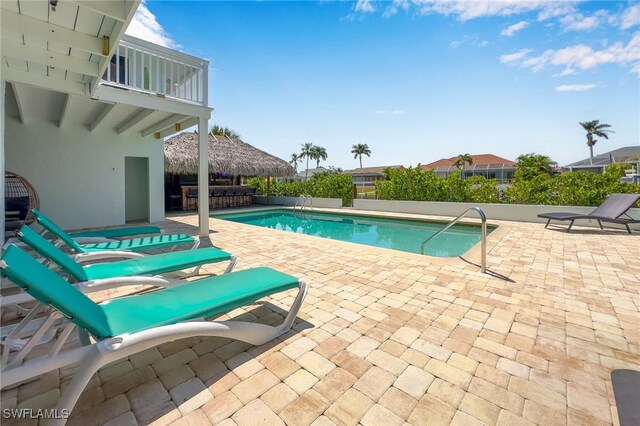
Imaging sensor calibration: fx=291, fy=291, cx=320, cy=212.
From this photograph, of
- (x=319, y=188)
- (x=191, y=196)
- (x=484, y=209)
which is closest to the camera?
(x=484, y=209)

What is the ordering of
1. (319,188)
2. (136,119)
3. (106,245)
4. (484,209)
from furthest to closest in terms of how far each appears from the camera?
(319,188)
(484,209)
(136,119)
(106,245)

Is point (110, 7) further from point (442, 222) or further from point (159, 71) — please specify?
point (442, 222)

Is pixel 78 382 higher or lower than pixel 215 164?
lower

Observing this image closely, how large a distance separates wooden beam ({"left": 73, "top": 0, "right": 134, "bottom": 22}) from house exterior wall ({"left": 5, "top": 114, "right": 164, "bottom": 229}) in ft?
24.9

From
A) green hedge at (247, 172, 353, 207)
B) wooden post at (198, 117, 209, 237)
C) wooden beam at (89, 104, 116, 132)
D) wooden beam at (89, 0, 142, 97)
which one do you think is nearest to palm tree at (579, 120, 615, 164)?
green hedge at (247, 172, 353, 207)

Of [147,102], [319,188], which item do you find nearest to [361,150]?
[319,188]

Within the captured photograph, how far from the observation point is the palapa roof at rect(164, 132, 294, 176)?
14555 mm

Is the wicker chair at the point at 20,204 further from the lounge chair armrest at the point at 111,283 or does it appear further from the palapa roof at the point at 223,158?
the palapa roof at the point at 223,158

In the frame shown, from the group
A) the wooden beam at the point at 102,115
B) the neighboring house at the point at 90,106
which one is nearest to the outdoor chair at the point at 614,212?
the neighboring house at the point at 90,106

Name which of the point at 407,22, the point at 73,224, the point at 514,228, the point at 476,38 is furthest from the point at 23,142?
the point at 514,228

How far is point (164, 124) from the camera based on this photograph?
28.5ft

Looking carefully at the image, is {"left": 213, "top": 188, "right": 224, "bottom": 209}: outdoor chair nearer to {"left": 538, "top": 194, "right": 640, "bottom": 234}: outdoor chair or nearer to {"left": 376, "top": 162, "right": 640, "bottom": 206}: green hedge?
{"left": 376, "top": 162, "right": 640, "bottom": 206}: green hedge

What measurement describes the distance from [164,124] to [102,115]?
1.52 metres

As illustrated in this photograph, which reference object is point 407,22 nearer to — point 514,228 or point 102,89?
point 514,228
